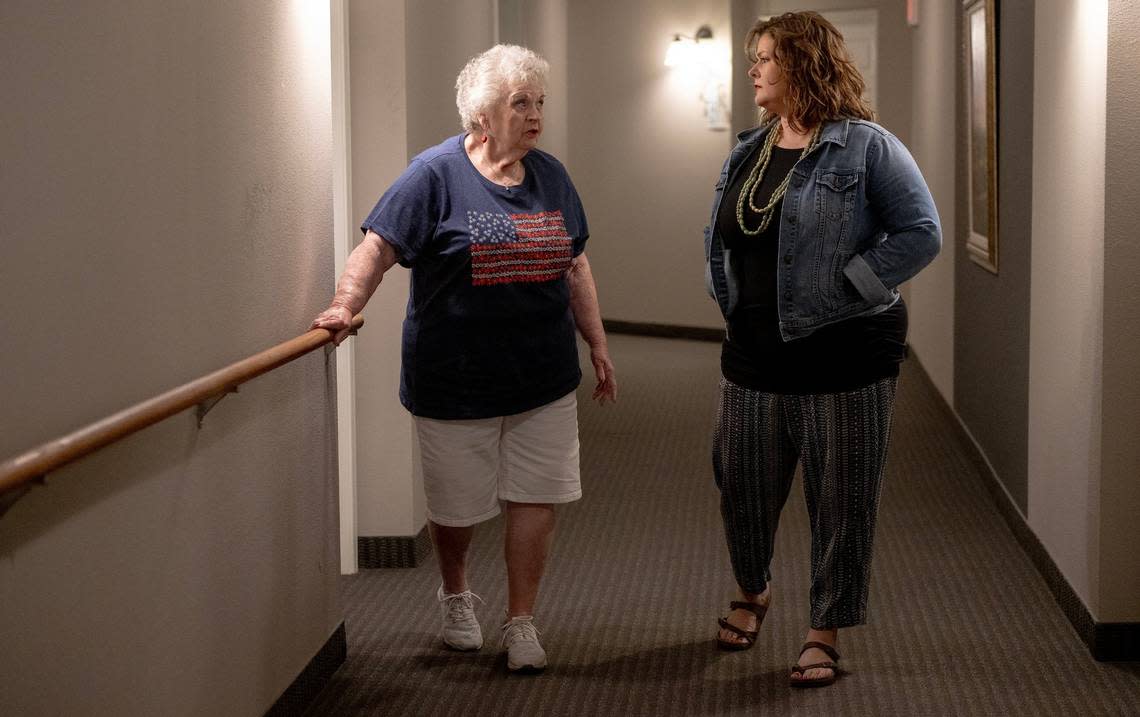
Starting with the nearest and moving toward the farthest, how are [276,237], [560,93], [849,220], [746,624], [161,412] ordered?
[161,412] < [276,237] < [849,220] < [746,624] < [560,93]

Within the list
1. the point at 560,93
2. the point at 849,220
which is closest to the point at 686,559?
the point at 849,220

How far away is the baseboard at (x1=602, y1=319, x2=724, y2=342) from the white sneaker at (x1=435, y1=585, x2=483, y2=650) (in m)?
7.31

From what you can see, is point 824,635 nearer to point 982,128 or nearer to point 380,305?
point 380,305

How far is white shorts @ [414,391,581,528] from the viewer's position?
3455 millimetres

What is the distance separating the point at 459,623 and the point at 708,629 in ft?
2.29

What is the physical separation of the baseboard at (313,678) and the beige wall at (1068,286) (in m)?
1.93

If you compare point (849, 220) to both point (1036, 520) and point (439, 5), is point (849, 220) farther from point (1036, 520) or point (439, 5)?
point (439, 5)

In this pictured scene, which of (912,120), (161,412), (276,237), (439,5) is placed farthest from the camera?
(912,120)

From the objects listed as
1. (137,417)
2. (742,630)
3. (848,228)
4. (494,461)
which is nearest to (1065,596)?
(742,630)

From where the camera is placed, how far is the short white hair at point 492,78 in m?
3.34

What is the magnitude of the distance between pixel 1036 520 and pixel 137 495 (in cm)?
309

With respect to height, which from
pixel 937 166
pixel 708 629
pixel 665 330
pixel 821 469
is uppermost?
pixel 937 166

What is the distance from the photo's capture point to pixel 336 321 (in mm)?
3090

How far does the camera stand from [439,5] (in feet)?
15.9
